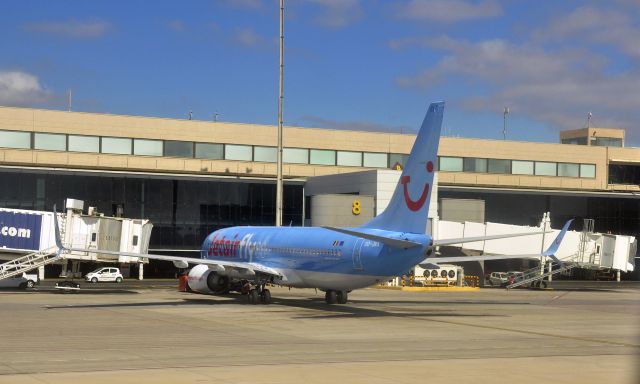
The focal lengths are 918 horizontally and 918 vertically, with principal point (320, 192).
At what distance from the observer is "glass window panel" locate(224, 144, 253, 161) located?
86688mm

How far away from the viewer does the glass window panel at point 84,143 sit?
267 ft

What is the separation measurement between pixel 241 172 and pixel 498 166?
91.8 feet

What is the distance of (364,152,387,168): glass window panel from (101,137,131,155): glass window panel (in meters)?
23.3

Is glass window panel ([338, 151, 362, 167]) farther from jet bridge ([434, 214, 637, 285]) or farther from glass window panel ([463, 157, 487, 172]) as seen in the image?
jet bridge ([434, 214, 637, 285])

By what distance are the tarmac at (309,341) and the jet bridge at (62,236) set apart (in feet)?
19.5

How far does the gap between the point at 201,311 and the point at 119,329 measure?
9454 millimetres

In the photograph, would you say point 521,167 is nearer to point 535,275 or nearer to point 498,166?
point 498,166

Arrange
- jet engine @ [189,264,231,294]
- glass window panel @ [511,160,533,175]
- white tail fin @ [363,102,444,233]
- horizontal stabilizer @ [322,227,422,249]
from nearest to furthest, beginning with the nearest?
horizontal stabilizer @ [322,227,422,249], white tail fin @ [363,102,444,233], jet engine @ [189,264,231,294], glass window panel @ [511,160,533,175]

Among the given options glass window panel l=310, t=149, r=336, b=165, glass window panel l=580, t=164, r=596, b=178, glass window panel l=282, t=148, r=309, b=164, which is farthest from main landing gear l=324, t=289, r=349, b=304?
glass window panel l=580, t=164, r=596, b=178

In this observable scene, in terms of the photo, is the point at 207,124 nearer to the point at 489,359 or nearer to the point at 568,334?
the point at 568,334

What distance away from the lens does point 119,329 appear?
3253 cm

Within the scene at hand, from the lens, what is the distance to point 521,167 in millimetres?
97312

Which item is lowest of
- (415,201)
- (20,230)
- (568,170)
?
(20,230)

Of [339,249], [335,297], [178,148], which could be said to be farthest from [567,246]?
[339,249]
